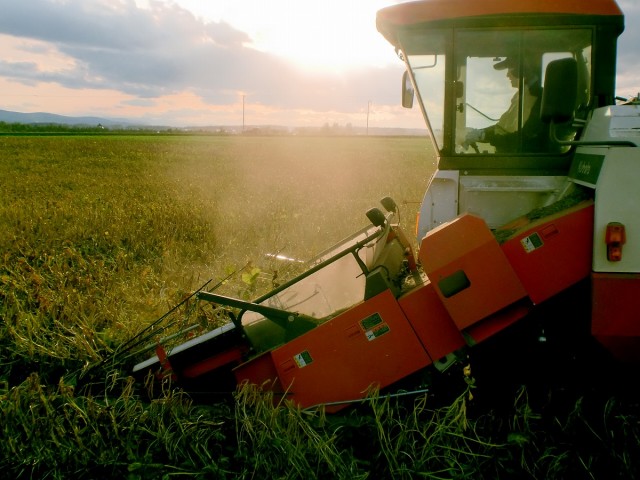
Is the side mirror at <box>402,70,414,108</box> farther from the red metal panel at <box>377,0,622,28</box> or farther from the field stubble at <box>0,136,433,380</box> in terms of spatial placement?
the field stubble at <box>0,136,433,380</box>

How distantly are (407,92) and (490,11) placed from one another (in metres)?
0.77

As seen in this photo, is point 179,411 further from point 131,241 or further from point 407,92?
point 131,241

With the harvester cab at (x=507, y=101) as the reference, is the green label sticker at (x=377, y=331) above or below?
below

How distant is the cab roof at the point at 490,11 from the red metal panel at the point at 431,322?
167 cm

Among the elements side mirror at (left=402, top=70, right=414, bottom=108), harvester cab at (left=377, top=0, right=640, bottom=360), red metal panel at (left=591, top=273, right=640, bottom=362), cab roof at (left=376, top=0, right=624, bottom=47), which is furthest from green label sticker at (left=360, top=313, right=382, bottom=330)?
cab roof at (left=376, top=0, right=624, bottom=47)

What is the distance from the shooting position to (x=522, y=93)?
3.66 metres

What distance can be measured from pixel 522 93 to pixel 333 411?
2265mm

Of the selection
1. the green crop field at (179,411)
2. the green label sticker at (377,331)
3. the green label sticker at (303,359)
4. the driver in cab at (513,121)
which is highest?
the driver in cab at (513,121)

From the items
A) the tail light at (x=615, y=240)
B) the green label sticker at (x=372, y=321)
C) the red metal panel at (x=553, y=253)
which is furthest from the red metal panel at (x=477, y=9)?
the green label sticker at (x=372, y=321)

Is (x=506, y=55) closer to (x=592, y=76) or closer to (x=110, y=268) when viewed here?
(x=592, y=76)

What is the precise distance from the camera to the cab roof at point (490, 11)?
3.49m

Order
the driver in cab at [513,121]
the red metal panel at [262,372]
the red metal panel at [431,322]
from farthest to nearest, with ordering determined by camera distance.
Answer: the driver in cab at [513,121] < the red metal panel at [262,372] < the red metal panel at [431,322]

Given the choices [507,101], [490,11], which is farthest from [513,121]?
[490,11]

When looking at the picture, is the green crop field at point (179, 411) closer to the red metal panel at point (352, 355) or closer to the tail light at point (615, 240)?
the red metal panel at point (352, 355)
